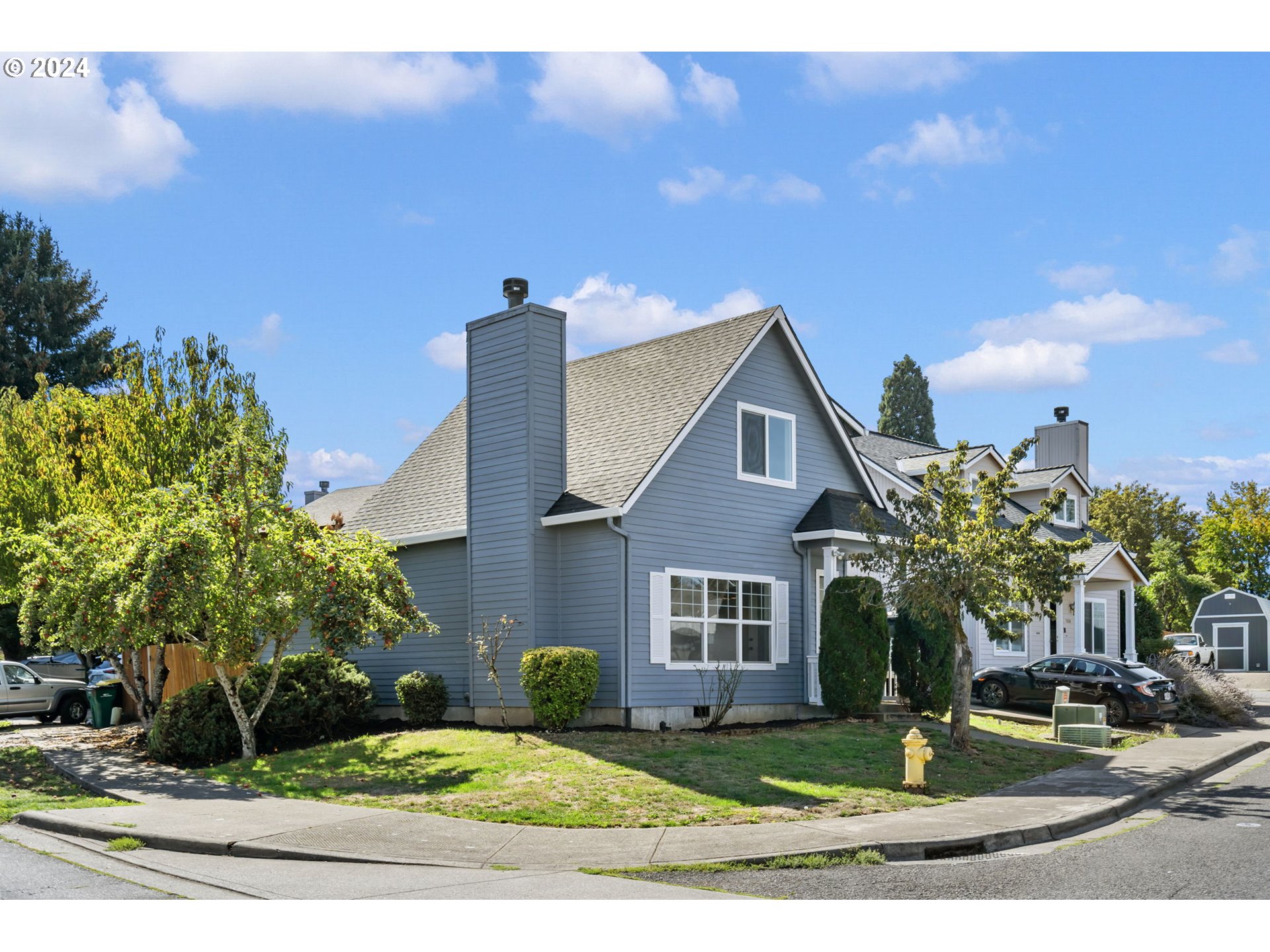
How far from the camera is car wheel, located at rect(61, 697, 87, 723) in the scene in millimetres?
26641

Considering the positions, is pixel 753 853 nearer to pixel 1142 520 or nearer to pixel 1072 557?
pixel 1072 557

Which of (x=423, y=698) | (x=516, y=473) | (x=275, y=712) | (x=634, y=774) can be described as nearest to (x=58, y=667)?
(x=423, y=698)

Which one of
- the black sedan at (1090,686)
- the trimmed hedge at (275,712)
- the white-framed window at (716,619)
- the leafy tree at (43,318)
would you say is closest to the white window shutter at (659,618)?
the white-framed window at (716,619)

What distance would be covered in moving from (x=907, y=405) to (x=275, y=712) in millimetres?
48594

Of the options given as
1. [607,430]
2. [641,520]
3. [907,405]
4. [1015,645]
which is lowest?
[1015,645]

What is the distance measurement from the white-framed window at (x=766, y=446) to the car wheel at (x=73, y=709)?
16.8 meters

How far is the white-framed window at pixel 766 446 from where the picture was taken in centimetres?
2109

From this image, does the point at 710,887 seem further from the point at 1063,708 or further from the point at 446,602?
the point at 1063,708

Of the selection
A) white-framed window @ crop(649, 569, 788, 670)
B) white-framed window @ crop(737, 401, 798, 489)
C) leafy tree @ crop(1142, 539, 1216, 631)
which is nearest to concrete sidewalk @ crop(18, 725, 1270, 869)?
white-framed window @ crop(649, 569, 788, 670)

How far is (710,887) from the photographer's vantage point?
9.20 metres

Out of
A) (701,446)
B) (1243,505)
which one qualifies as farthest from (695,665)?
(1243,505)

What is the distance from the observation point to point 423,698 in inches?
776

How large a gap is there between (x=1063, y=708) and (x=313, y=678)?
13251mm

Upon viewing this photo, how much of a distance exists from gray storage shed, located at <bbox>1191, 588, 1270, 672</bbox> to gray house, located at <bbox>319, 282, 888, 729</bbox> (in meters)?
39.3
